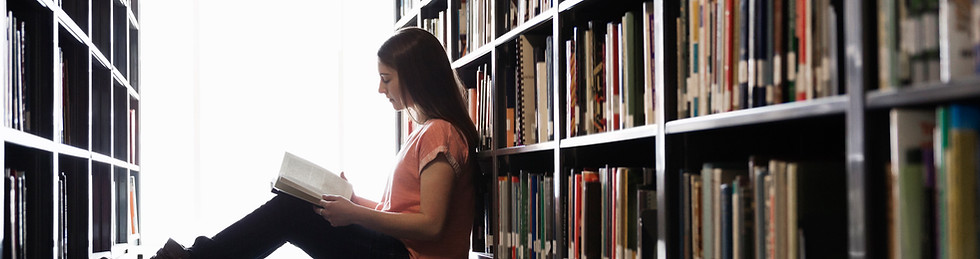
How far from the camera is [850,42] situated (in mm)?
868

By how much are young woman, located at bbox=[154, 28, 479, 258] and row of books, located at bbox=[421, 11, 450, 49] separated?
0.59 meters

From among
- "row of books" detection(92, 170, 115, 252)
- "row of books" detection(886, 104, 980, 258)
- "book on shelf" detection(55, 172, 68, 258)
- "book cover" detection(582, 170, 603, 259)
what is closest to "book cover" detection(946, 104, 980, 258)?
"row of books" detection(886, 104, 980, 258)

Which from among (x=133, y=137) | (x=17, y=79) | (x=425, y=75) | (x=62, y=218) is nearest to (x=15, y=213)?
(x=17, y=79)

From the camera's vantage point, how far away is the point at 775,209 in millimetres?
1027

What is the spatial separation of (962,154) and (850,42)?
A: 163mm

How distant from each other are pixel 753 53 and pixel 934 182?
33cm

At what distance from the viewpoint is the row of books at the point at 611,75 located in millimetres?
1431

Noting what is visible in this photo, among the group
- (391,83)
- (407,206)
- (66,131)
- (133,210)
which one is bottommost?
(133,210)

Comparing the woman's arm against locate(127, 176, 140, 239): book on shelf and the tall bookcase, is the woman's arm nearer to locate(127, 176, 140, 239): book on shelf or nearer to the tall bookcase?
the tall bookcase

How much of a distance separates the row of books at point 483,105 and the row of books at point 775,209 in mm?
1172

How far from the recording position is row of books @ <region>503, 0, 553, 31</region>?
195cm

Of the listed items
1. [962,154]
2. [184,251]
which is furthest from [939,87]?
[184,251]

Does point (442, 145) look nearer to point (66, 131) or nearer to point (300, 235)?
point (300, 235)

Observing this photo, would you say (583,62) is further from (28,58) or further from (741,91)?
(28,58)
